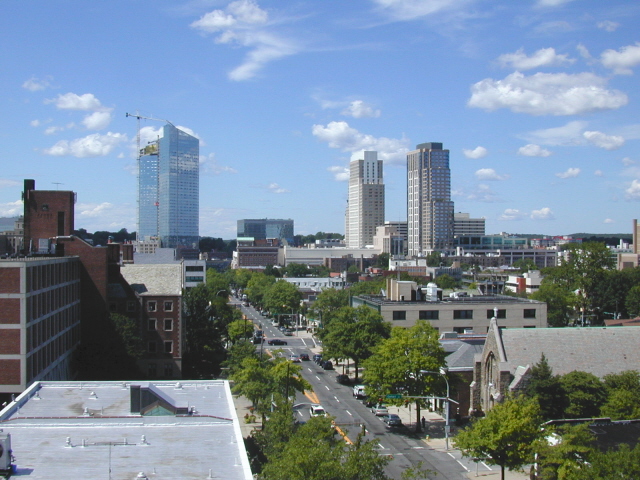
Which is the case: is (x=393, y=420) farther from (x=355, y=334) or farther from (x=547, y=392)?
(x=355, y=334)

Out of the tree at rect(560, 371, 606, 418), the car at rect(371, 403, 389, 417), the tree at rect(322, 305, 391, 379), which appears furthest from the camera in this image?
the tree at rect(322, 305, 391, 379)

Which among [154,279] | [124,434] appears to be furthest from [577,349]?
[154,279]

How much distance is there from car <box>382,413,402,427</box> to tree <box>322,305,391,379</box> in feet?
51.2

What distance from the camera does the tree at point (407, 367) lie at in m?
57.4

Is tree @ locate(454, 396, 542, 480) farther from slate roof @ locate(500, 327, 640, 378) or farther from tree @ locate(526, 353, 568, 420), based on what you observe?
slate roof @ locate(500, 327, 640, 378)

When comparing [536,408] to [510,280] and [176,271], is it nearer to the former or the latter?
[176,271]

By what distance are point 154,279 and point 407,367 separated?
3669 centimetres

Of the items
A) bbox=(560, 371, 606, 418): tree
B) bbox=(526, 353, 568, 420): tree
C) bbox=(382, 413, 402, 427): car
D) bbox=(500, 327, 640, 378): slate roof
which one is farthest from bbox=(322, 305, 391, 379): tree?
bbox=(560, 371, 606, 418): tree

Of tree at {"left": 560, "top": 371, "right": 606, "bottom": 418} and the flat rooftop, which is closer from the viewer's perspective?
the flat rooftop

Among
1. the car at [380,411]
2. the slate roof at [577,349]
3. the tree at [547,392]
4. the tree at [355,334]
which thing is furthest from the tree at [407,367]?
the tree at [355,334]

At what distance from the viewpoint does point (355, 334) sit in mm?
77500

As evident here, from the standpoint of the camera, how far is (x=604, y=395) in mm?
51156

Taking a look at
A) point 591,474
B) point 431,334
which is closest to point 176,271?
point 431,334

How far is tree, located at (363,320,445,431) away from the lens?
57.4 meters
